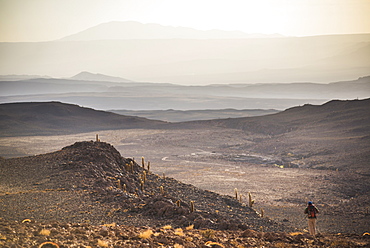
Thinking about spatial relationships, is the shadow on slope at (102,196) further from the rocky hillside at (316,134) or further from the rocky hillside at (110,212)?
the rocky hillside at (316,134)

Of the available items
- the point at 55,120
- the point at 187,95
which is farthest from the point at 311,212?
the point at 187,95

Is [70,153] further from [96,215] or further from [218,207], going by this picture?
[96,215]

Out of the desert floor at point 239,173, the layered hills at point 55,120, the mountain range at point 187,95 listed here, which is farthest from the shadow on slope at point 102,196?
the mountain range at point 187,95

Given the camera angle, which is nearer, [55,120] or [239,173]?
[239,173]

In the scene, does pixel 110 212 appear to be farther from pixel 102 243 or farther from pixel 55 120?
pixel 55 120

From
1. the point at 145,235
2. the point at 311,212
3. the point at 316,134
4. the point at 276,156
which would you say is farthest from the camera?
the point at 316,134

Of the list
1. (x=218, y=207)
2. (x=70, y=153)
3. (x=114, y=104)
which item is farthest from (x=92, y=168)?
(x=114, y=104)

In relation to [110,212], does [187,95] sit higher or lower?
higher

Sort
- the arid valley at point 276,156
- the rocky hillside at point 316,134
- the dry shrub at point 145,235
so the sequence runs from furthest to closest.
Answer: the rocky hillside at point 316,134, the arid valley at point 276,156, the dry shrub at point 145,235

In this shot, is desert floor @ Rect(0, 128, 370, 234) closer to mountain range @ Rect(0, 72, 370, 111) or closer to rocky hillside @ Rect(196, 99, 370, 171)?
rocky hillside @ Rect(196, 99, 370, 171)

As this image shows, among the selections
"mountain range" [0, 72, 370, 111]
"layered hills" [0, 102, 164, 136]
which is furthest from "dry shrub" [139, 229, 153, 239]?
"mountain range" [0, 72, 370, 111]

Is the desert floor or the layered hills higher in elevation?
the layered hills

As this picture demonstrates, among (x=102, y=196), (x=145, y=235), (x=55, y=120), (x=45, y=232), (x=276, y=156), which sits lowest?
(x=276, y=156)

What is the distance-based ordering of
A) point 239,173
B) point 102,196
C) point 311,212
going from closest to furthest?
1. point 311,212
2. point 102,196
3. point 239,173
